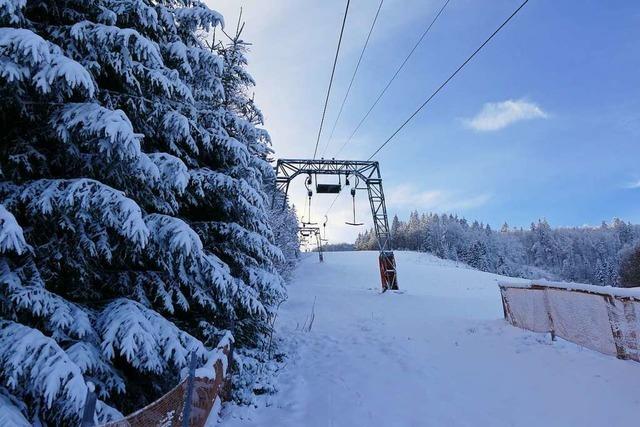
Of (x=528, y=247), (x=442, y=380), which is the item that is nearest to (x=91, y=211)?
(x=442, y=380)

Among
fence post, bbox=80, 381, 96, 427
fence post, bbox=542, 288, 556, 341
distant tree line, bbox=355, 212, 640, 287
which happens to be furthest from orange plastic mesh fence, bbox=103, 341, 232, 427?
distant tree line, bbox=355, 212, 640, 287

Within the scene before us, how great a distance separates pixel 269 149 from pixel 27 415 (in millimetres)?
6712

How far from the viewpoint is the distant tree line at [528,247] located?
92.4 metres

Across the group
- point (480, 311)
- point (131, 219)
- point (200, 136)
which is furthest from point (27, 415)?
point (480, 311)

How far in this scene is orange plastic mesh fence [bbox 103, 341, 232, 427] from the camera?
9.09 ft

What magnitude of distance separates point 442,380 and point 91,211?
6.31 meters

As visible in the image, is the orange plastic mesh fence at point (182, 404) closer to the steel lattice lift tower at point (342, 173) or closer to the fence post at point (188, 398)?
the fence post at point (188, 398)

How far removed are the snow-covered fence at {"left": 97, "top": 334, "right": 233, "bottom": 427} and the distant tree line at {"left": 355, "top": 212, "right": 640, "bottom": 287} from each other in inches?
3429

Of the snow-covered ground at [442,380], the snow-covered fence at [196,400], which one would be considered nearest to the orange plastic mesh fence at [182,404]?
the snow-covered fence at [196,400]

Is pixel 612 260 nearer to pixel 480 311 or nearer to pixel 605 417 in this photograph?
pixel 480 311

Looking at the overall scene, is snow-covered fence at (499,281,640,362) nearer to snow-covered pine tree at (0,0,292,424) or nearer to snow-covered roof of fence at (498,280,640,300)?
snow-covered roof of fence at (498,280,640,300)

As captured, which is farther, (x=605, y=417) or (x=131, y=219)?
(x=605, y=417)

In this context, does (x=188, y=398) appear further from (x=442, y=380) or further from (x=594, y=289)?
(x=594, y=289)

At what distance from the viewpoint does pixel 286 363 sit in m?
8.31
